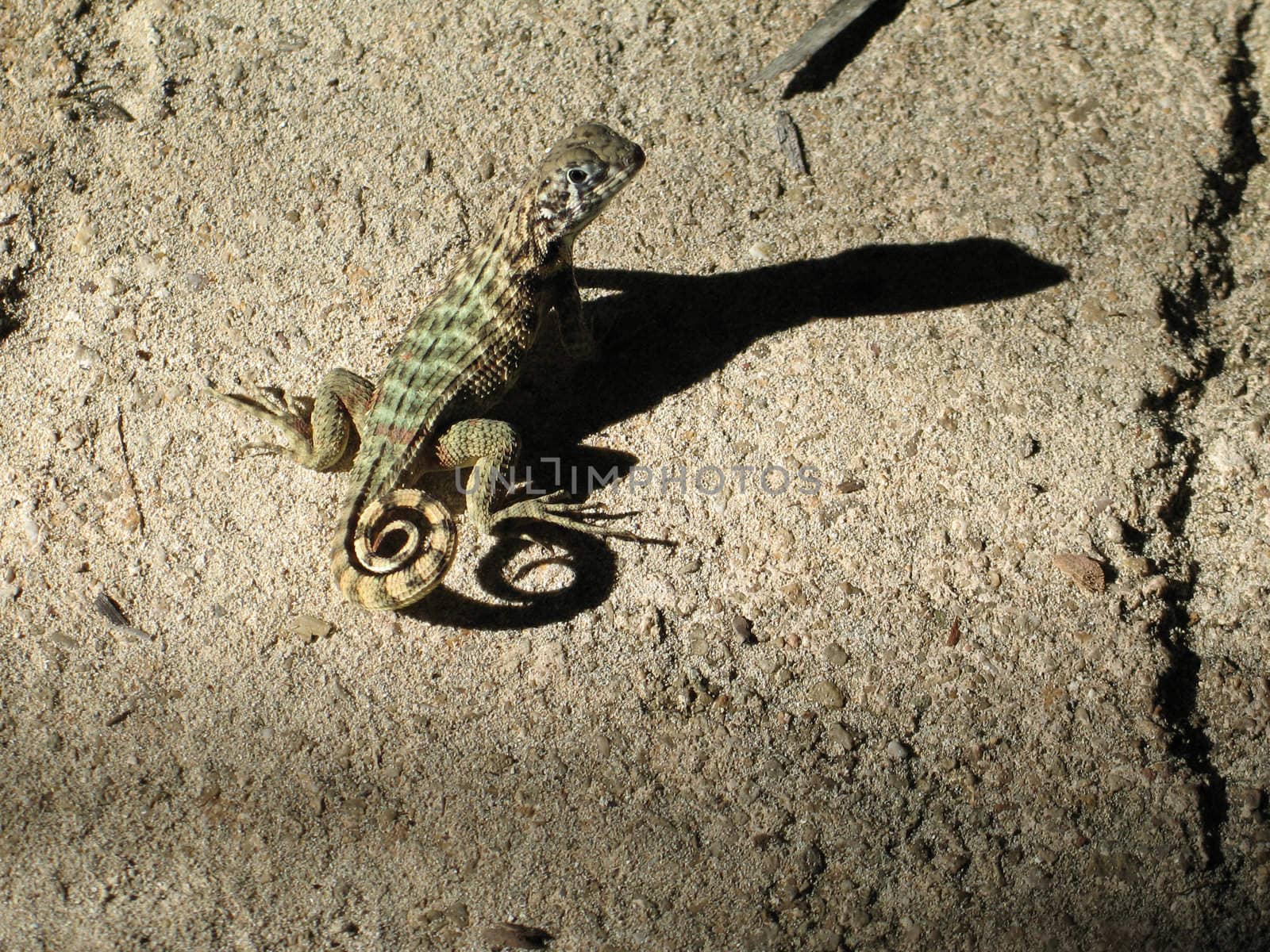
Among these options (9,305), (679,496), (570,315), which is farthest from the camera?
(9,305)

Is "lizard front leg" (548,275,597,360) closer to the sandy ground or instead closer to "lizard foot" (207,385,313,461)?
the sandy ground

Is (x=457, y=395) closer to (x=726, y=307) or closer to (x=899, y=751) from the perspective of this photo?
(x=726, y=307)

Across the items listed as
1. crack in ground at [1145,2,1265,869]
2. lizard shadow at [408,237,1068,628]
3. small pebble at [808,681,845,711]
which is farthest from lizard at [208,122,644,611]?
crack in ground at [1145,2,1265,869]

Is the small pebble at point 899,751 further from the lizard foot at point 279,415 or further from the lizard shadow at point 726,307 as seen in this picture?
the lizard foot at point 279,415

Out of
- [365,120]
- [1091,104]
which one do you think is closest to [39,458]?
[365,120]

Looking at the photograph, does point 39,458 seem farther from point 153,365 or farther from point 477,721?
point 477,721

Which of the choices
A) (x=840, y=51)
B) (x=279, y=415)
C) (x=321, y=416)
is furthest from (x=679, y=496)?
(x=840, y=51)
